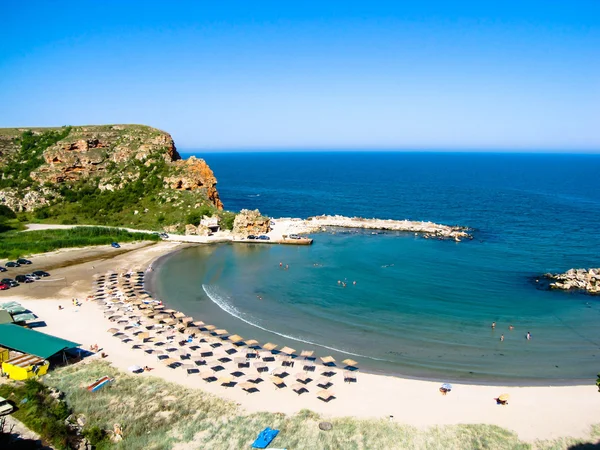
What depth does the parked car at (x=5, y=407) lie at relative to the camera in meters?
25.5

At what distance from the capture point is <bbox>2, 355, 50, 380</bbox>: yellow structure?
29.9 meters

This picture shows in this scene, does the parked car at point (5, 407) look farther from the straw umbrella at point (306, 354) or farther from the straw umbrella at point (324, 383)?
the straw umbrella at point (306, 354)

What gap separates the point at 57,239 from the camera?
71.0m

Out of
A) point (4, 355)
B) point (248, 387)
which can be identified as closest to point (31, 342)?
point (4, 355)

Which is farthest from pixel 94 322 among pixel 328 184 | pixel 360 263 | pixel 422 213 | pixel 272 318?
pixel 328 184

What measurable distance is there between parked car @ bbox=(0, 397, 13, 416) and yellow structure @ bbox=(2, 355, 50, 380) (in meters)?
3.72

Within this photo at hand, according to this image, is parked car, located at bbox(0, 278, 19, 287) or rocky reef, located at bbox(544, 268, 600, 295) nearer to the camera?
parked car, located at bbox(0, 278, 19, 287)

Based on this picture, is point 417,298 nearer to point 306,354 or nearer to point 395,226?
point 306,354

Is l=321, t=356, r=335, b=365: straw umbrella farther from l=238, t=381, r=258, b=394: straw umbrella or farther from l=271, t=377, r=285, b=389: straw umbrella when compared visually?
l=238, t=381, r=258, b=394: straw umbrella

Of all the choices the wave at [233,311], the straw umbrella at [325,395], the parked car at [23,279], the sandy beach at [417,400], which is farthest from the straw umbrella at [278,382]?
the parked car at [23,279]

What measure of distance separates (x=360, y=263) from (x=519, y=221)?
54.1 metres

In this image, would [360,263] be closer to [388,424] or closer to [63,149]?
[388,424]

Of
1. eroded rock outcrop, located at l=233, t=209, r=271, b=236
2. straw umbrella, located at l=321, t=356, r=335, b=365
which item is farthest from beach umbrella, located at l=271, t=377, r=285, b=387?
eroded rock outcrop, located at l=233, t=209, r=271, b=236

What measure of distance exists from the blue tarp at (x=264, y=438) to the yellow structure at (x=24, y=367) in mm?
18480
